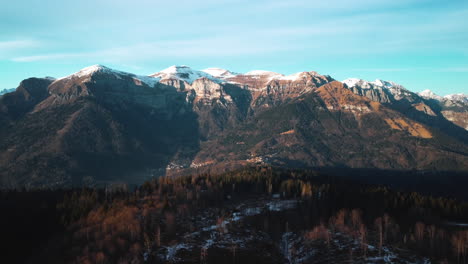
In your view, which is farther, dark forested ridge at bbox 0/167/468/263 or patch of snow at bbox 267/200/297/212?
patch of snow at bbox 267/200/297/212

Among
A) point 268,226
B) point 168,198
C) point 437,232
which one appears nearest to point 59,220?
point 168,198

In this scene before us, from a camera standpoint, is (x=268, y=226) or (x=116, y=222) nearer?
(x=268, y=226)

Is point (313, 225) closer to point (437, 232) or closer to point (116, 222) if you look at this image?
point (437, 232)

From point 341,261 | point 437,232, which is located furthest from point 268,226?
point 437,232

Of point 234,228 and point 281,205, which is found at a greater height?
point 281,205

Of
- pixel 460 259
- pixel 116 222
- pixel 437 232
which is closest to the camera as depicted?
pixel 460 259

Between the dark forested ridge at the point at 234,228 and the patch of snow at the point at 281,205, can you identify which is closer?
the dark forested ridge at the point at 234,228

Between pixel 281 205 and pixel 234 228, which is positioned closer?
pixel 234 228

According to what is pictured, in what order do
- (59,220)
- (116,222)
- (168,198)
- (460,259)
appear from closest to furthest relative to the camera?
(460,259) → (116,222) → (59,220) → (168,198)
